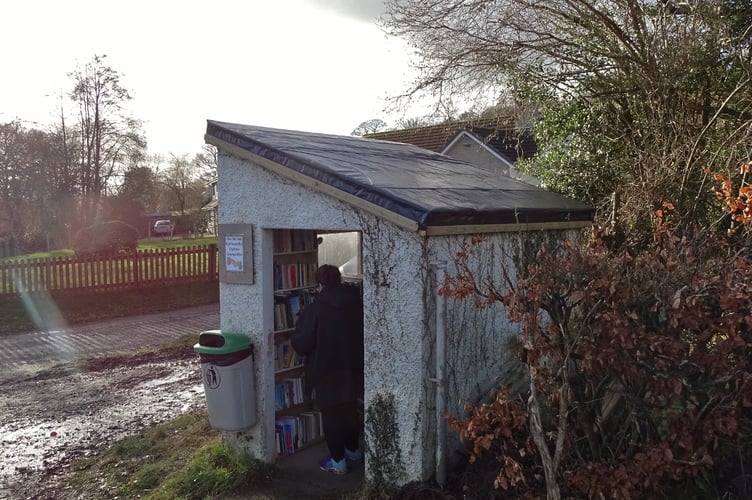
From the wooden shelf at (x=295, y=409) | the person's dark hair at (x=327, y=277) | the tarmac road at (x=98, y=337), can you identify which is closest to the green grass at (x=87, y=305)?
the tarmac road at (x=98, y=337)

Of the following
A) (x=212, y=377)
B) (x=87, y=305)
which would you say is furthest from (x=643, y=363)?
(x=87, y=305)

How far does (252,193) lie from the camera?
554cm

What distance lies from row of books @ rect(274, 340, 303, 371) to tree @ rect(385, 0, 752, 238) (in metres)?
4.05

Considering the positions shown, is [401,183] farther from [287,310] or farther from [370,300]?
[287,310]

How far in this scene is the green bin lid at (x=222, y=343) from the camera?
17.5 ft

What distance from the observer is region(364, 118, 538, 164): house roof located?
11.2m

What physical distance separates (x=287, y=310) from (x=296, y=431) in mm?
1146

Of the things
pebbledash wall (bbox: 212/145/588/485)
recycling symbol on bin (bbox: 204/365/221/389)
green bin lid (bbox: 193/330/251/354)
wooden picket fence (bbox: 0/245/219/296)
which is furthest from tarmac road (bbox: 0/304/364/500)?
wooden picket fence (bbox: 0/245/219/296)

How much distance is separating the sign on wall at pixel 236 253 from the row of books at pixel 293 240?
573 mm

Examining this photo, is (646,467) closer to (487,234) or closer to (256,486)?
(487,234)

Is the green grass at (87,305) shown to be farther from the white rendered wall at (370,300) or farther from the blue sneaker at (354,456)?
the blue sneaker at (354,456)

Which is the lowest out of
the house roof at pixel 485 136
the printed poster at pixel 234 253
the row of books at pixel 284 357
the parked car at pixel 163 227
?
the row of books at pixel 284 357

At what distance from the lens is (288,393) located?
242 inches

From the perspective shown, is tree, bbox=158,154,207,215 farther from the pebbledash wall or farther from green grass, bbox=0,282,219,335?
the pebbledash wall
